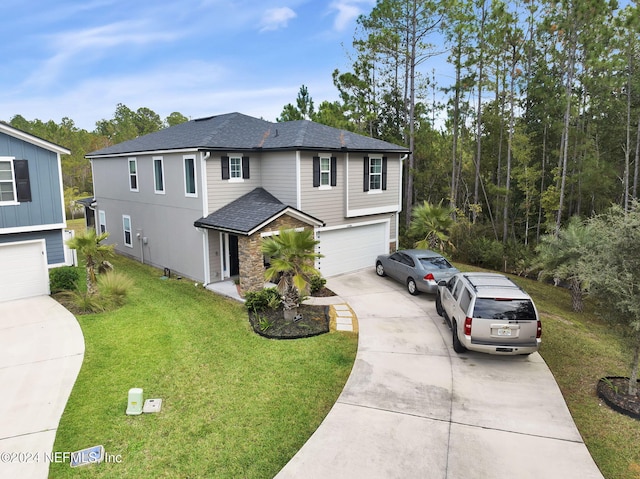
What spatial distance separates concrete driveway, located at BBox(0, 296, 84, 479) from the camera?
20.3ft

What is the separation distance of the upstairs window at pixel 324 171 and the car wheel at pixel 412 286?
199 inches

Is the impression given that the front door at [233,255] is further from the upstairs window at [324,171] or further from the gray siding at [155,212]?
the upstairs window at [324,171]

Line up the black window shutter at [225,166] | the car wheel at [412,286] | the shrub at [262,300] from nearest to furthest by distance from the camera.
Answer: the shrub at [262,300]
the car wheel at [412,286]
the black window shutter at [225,166]

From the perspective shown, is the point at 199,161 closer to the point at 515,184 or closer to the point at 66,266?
the point at 66,266

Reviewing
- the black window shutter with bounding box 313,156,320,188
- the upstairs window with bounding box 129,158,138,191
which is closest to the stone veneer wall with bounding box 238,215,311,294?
the black window shutter with bounding box 313,156,320,188

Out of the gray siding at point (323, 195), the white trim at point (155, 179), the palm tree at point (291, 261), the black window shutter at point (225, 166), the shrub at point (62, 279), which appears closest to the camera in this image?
the palm tree at point (291, 261)

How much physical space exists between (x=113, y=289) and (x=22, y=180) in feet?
15.0

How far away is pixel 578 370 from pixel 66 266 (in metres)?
16.0

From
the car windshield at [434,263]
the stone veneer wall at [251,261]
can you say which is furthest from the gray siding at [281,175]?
the car windshield at [434,263]

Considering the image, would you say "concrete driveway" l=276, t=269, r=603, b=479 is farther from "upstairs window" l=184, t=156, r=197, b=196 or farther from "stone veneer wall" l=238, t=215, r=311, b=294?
"upstairs window" l=184, t=156, r=197, b=196

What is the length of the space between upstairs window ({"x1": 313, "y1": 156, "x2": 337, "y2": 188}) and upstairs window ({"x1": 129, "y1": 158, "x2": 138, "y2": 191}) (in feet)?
29.3

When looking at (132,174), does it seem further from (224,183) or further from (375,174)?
(375,174)

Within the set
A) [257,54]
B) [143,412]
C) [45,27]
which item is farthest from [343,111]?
[143,412]

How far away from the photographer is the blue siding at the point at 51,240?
536 inches
